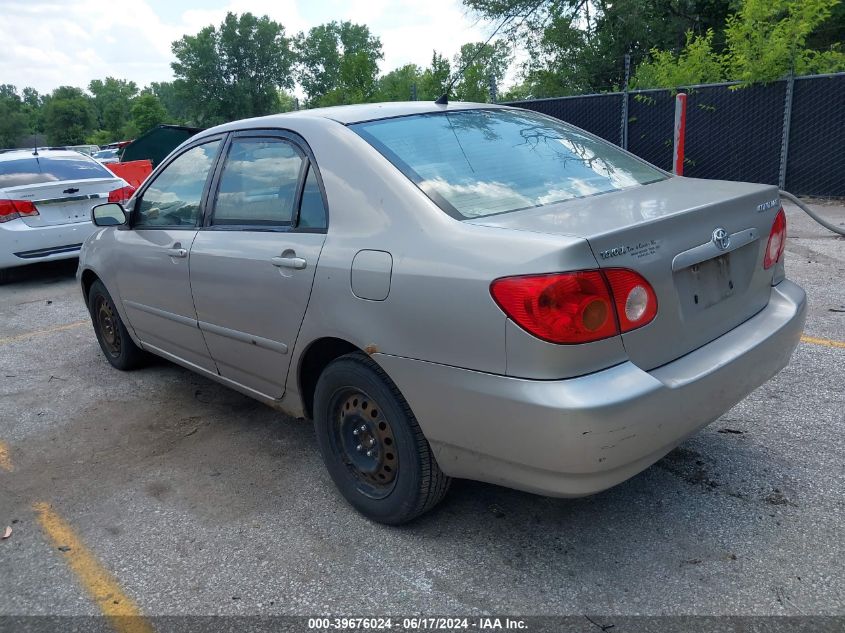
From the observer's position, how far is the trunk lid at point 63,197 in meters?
8.27

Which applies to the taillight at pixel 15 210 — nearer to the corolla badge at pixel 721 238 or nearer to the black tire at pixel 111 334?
the black tire at pixel 111 334

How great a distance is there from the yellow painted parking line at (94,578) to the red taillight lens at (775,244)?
2783 millimetres

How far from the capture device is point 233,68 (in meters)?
83.6

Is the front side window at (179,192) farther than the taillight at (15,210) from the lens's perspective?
No

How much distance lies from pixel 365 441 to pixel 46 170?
24.8ft

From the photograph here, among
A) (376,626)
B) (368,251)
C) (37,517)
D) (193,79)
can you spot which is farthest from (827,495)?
(193,79)

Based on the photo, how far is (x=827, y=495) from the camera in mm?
2996

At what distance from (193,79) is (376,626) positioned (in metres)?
86.6

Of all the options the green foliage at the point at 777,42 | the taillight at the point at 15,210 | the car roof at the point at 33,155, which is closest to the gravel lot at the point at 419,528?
the taillight at the point at 15,210

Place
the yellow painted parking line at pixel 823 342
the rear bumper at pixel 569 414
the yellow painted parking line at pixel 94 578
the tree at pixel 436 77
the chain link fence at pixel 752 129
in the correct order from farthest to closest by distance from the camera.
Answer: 1. the tree at pixel 436 77
2. the chain link fence at pixel 752 129
3. the yellow painted parking line at pixel 823 342
4. the yellow painted parking line at pixel 94 578
5. the rear bumper at pixel 569 414

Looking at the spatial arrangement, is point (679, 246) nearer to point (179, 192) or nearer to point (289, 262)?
point (289, 262)

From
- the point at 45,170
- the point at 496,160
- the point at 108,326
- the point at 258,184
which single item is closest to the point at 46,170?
the point at 45,170

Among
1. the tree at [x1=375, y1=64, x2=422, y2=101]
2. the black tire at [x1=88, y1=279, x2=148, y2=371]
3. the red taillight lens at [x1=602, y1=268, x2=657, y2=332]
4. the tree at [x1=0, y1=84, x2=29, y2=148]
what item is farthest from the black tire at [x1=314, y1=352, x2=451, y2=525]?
the tree at [x1=0, y1=84, x2=29, y2=148]

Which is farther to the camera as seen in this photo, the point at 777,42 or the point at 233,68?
the point at 233,68
